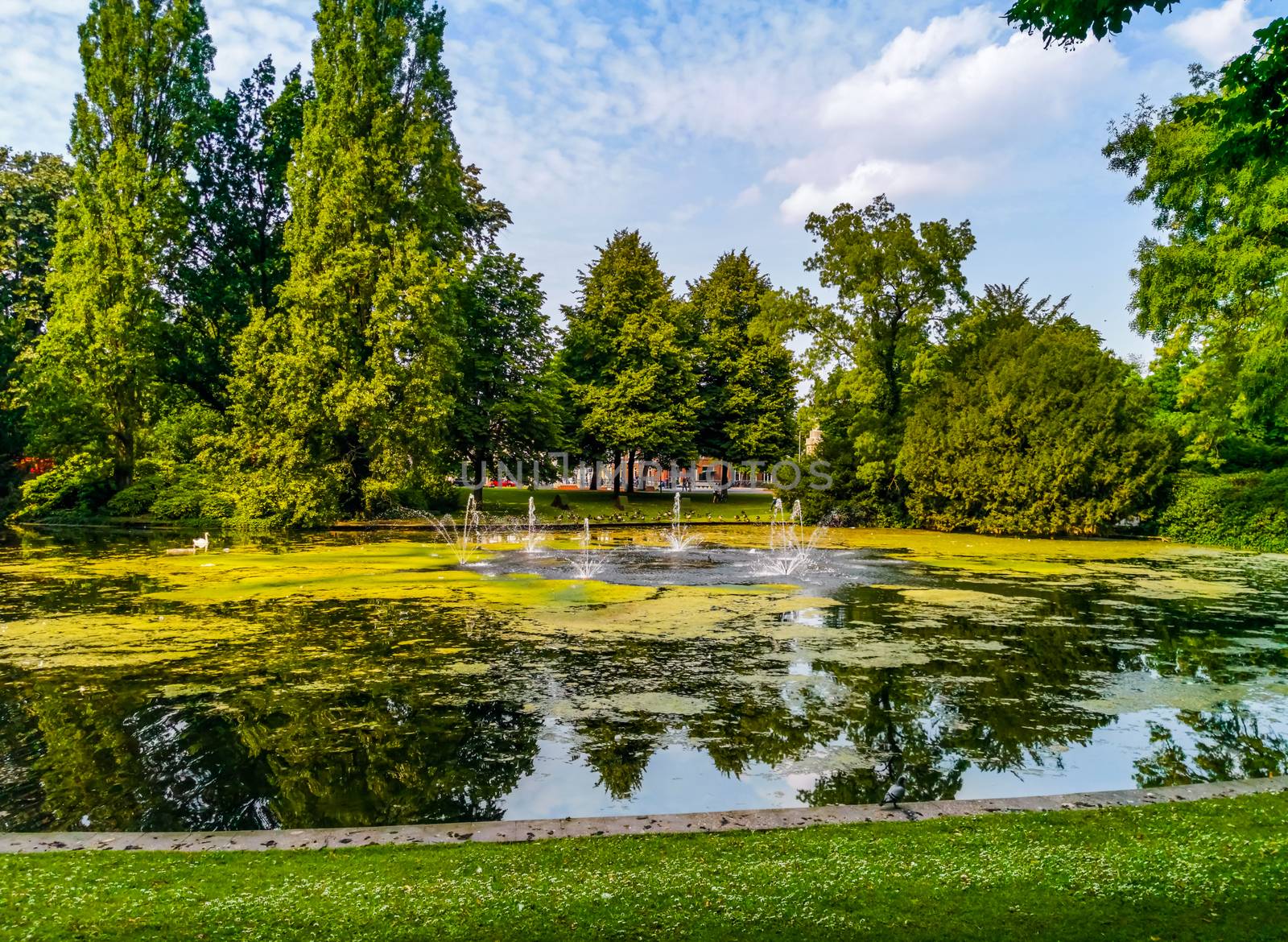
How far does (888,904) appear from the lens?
138 inches

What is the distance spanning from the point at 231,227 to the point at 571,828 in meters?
38.1

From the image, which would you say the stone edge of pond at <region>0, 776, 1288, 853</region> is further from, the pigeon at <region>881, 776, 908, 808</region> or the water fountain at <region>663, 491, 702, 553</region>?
the water fountain at <region>663, 491, 702, 553</region>

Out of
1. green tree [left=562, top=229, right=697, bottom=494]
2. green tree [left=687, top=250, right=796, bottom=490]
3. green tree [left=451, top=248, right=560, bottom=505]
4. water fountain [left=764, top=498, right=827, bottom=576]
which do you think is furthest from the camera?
green tree [left=687, top=250, right=796, bottom=490]

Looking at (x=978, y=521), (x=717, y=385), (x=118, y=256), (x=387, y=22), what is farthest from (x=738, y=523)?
(x=118, y=256)

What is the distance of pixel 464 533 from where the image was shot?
28.6 m

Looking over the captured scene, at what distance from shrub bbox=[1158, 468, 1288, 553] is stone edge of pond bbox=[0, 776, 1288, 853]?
2394cm

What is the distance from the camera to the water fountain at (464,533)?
21.5 metres

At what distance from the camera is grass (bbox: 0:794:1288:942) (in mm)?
3330

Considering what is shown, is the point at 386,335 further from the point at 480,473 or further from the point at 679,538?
the point at 679,538

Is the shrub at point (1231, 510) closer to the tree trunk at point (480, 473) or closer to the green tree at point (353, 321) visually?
the green tree at point (353, 321)

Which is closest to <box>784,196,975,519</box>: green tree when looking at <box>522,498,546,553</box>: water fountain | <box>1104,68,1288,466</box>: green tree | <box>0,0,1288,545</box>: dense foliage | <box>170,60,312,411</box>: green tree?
<box>0,0,1288,545</box>: dense foliage

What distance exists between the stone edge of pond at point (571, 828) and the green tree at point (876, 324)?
29.6 metres

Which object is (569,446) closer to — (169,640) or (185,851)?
(169,640)

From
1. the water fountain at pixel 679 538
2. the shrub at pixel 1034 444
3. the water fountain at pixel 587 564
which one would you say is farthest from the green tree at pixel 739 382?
the water fountain at pixel 587 564
